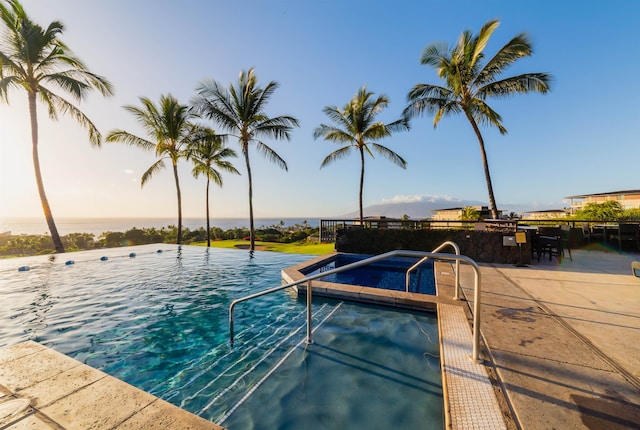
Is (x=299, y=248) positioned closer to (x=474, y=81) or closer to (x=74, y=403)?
(x=474, y=81)

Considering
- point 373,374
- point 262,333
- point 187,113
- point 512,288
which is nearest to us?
point 373,374

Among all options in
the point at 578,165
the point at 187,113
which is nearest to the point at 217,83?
the point at 187,113

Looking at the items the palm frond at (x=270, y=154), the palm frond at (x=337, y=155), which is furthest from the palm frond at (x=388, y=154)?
the palm frond at (x=270, y=154)

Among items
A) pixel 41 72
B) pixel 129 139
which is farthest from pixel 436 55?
pixel 129 139

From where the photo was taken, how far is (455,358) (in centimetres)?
255

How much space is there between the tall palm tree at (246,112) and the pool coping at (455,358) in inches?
366

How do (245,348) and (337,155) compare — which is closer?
(245,348)

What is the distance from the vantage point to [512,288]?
4645mm

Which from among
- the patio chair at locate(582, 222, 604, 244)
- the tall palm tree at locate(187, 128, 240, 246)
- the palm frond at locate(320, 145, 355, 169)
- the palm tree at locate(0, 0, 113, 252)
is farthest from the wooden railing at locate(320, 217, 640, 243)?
the palm tree at locate(0, 0, 113, 252)

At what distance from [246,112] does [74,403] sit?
13162 mm

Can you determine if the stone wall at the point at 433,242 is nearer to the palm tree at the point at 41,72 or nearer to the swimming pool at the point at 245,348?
the swimming pool at the point at 245,348

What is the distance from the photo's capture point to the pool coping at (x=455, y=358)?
1.81 metres

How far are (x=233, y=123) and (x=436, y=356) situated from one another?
44.7 feet

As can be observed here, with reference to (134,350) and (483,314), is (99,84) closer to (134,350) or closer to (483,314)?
(134,350)
